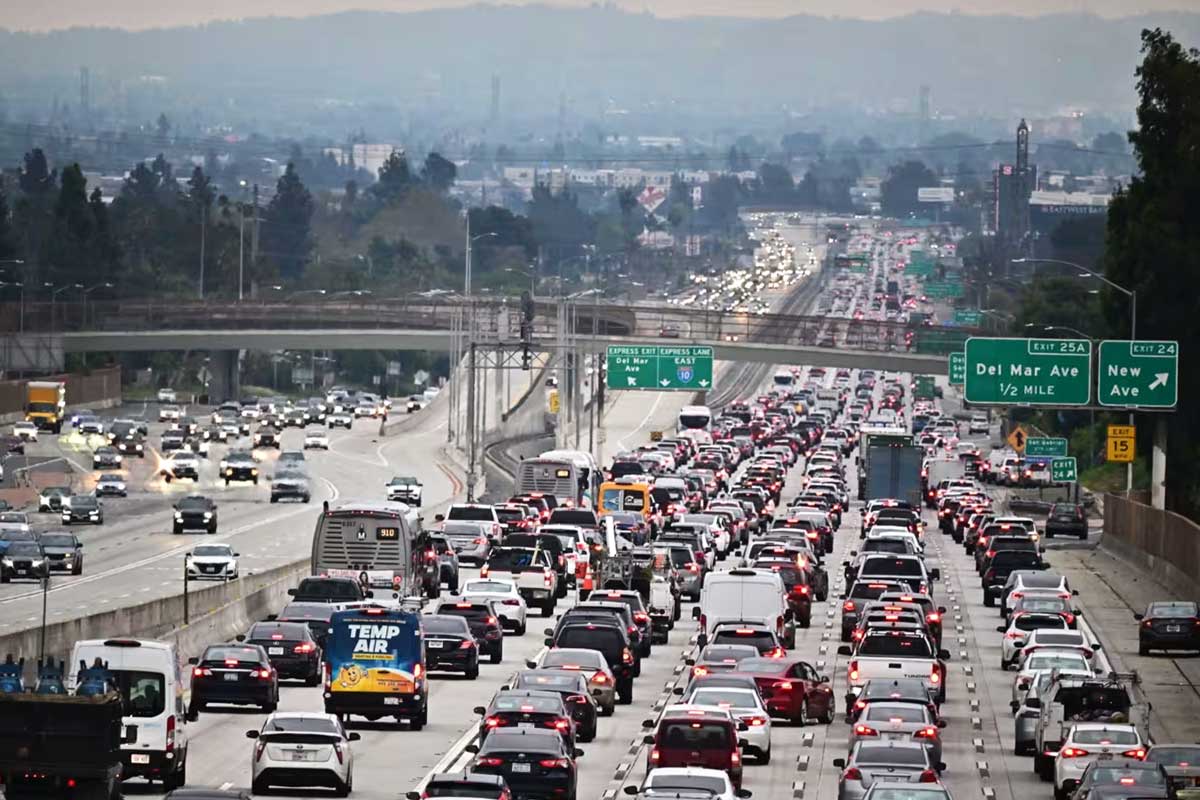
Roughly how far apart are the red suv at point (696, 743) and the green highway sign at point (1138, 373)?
40953mm

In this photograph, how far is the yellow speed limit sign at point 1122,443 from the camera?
8806cm

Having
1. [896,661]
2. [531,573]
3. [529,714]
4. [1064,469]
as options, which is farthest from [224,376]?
[529,714]

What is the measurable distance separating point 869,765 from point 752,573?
69.6ft

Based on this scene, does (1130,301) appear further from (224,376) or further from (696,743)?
(224,376)

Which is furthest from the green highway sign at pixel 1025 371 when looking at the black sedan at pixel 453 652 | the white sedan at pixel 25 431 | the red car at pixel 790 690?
the white sedan at pixel 25 431

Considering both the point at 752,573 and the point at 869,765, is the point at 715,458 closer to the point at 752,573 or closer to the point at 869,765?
the point at 752,573

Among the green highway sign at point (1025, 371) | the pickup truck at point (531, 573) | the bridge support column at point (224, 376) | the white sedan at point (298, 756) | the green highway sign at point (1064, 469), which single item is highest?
the green highway sign at point (1025, 371)

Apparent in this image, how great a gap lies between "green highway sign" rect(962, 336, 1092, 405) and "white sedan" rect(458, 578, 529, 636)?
67.0ft

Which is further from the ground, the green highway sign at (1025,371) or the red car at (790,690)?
the green highway sign at (1025,371)

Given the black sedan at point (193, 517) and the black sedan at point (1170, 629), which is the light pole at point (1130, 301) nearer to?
the black sedan at point (1170, 629)

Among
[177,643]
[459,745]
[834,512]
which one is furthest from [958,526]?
[459,745]

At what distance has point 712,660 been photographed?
152 ft

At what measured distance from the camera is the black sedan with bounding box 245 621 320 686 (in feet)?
157

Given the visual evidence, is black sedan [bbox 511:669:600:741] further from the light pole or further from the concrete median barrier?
the light pole
